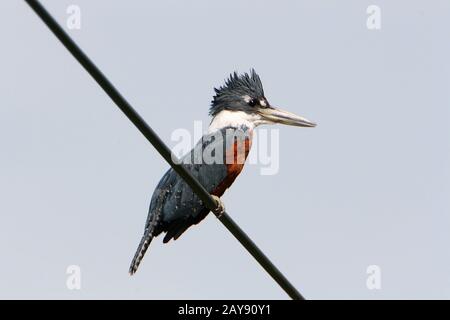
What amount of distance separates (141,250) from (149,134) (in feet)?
9.15

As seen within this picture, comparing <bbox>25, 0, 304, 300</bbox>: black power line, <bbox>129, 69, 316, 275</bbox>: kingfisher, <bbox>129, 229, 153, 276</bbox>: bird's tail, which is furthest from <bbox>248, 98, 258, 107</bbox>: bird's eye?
<bbox>25, 0, 304, 300</bbox>: black power line

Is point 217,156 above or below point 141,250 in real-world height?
above

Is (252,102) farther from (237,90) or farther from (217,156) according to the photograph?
(217,156)

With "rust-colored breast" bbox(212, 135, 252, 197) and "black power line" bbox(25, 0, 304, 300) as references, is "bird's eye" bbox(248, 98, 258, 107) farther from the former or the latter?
"black power line" bbox(25, 0, 304, 300)

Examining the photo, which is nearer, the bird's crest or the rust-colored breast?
the rust-colored breast

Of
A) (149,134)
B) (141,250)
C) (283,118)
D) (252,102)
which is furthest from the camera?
(252,102)

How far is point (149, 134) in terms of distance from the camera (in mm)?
3752

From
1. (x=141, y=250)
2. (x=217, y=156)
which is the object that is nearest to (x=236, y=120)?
(x=217, y=156)

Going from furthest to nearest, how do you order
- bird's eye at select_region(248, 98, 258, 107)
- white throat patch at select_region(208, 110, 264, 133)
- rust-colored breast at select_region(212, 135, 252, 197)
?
bird's eye at select_region(248, 98, 258, 107) → white throat patch at select_region(208, 110, 264, 133) → rust-colored breast at select_region(212, 135, 252, 197)

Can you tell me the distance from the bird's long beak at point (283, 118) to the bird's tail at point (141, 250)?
158 centimetres

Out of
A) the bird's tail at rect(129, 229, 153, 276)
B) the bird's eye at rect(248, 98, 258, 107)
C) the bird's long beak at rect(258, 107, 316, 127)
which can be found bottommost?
the bird's tail at rect(129, 229, 153, 276)

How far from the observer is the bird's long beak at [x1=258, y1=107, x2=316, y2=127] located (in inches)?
294
